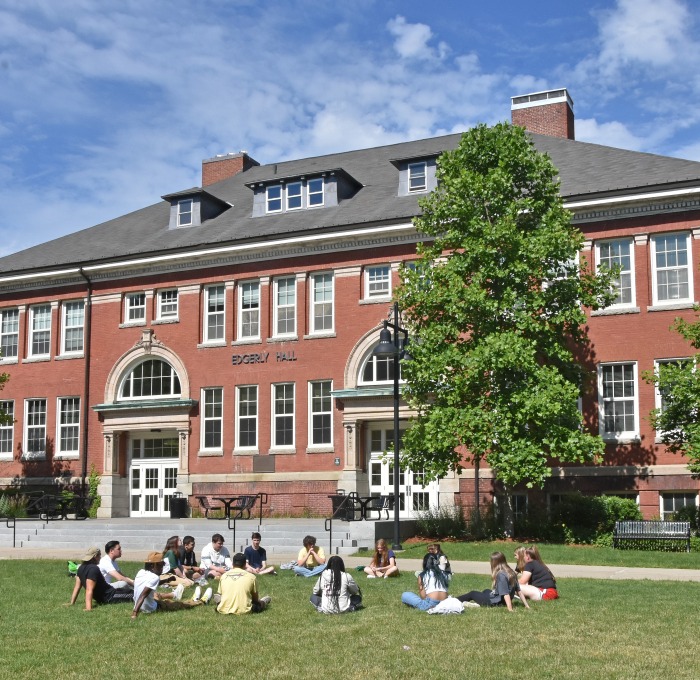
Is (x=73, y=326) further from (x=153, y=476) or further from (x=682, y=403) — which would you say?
(x=682, y=403)

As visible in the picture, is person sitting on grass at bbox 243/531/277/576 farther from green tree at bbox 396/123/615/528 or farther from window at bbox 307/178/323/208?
window at bbox 307/178/323/208

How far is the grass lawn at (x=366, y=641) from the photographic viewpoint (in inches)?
411

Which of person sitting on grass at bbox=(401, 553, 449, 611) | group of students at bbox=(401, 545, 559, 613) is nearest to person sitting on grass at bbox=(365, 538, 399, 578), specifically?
group of students at bbox=(401, 545, 559, 613)

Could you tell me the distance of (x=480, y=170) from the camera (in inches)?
1109

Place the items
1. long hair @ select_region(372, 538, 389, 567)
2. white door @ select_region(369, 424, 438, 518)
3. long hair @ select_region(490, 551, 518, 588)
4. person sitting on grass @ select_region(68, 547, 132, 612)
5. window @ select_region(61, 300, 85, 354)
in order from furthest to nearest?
window @ select_region(61, 300, 85, 354), white door @ select_region(369, 424, 438, 518), long hair @ select_region(372, 538, 389, 567), person sitting on grass @ select_region(68, 547, 132, 612), long hair @ select_region(490, 551, 518, 588)

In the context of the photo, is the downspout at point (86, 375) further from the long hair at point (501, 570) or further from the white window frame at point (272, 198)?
the long hair at point (501, 570)

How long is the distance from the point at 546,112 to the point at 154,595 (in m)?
27.5

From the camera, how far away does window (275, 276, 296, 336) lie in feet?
116

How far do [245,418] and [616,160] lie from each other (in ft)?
51.0

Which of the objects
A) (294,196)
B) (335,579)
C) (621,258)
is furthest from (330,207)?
(335,579)

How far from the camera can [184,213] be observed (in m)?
39.4

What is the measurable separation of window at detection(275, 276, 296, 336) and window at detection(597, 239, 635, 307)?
429 inches

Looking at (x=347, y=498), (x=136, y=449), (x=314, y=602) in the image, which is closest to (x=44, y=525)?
(x=136, y=449)

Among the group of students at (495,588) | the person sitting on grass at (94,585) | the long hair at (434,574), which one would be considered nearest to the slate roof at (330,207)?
the group of students at (495,588)
